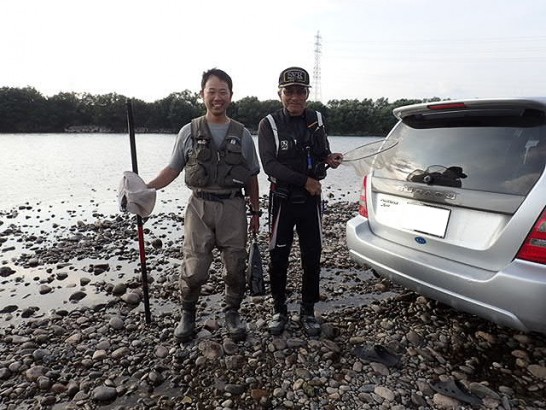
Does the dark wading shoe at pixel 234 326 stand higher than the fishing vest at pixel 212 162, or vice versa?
the fishing vest at pixel 212 162

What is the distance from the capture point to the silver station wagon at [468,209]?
260 centimetres

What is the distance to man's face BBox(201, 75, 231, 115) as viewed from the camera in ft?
11.3

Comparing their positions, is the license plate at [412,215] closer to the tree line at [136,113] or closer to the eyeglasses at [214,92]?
the eyeglasses at [214,92]

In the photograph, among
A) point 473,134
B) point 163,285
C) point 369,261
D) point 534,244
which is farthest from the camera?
point 163,285

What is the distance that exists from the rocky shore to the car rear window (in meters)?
1.63

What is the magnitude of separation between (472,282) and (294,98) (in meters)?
2.19

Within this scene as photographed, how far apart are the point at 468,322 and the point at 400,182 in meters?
1.77

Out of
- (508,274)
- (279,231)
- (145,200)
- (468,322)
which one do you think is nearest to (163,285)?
(145,200)

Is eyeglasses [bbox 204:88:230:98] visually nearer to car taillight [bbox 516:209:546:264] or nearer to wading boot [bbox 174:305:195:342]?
wading boot [bbox 174:305:195:342]

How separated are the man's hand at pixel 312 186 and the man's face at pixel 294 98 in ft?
2.26

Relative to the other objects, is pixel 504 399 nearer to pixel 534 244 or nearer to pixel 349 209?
pixel 534 244

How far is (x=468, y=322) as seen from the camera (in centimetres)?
398

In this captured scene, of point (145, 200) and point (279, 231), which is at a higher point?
point (145, 200)

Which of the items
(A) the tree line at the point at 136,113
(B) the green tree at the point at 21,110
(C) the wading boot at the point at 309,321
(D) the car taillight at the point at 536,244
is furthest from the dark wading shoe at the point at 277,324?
(B) the green tree at the point at 21,110
